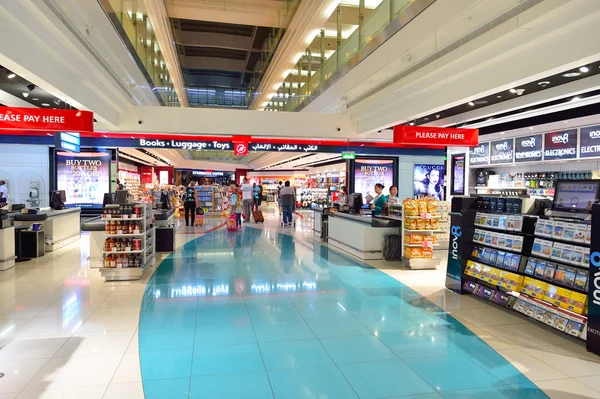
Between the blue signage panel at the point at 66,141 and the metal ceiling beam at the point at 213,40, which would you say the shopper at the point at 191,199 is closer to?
the blue signage panel at the point at 66,141

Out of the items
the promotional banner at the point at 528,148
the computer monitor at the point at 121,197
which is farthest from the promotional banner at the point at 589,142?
the computer monitor at the point at 121,197

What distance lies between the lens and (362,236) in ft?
27.2

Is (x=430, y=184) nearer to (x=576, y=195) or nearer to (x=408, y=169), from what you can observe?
(x=408, y=169)

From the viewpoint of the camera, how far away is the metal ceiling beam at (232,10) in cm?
1138

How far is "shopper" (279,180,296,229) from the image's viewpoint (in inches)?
584

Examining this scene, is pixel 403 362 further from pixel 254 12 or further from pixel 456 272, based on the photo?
pixel 254 12

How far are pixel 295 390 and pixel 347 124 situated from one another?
9.95 meters

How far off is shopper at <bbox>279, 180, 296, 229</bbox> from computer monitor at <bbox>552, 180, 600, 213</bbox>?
10747mm

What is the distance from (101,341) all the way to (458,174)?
12780 mm

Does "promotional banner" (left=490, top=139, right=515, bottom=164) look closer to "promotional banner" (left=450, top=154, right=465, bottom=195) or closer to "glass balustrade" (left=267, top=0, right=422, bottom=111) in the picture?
"promotional banner" (left=450, top=154, right=465, bottom=195)

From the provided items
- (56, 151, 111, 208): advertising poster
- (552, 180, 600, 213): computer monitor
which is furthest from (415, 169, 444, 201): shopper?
(56, 151, 111, 208): advertising poster

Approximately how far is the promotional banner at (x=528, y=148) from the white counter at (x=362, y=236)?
5.33 metres

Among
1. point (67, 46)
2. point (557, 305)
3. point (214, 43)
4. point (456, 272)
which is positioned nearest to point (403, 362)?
point (557, 305)

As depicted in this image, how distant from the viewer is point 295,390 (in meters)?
2.94
